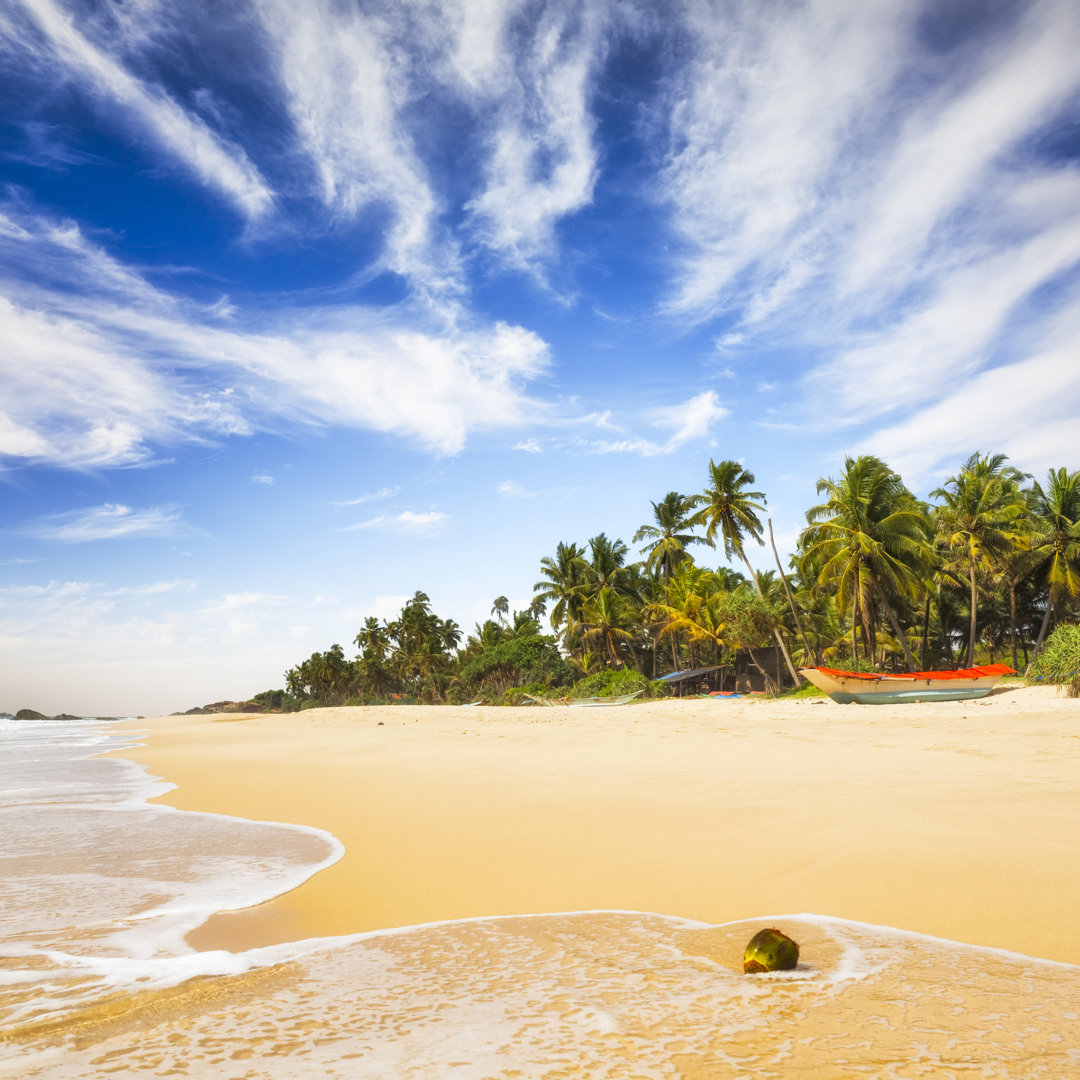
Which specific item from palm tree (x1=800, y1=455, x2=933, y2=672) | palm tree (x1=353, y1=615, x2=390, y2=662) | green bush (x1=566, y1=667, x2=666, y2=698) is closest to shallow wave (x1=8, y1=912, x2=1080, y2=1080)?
palm tree (x1=800, y1=455, x2=933, y2=672)

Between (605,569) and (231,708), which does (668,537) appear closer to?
(605,569)

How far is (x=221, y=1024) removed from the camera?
A: 2137 mm

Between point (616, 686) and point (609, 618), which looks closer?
point (616, 686)

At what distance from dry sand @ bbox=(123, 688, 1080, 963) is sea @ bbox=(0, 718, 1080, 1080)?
296 millimetres

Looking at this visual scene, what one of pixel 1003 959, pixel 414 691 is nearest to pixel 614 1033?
pixel 1003 959

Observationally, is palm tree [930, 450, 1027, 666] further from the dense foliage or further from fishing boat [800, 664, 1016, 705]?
fishing boat [800, 664, 1016, 705]

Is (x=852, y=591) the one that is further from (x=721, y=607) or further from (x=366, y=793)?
(x=366, y=793)

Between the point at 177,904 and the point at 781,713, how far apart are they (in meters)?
18.9

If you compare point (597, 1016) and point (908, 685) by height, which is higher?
point (597, 1016)

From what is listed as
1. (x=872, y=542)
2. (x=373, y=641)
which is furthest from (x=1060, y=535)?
(x=373, y=641)

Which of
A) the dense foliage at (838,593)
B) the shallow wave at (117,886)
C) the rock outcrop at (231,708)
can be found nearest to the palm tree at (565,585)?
the dense foliage at (838,593)

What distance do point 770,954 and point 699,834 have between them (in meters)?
2.46

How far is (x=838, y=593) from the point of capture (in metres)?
31.2

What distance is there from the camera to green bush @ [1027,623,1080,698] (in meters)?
16.8
